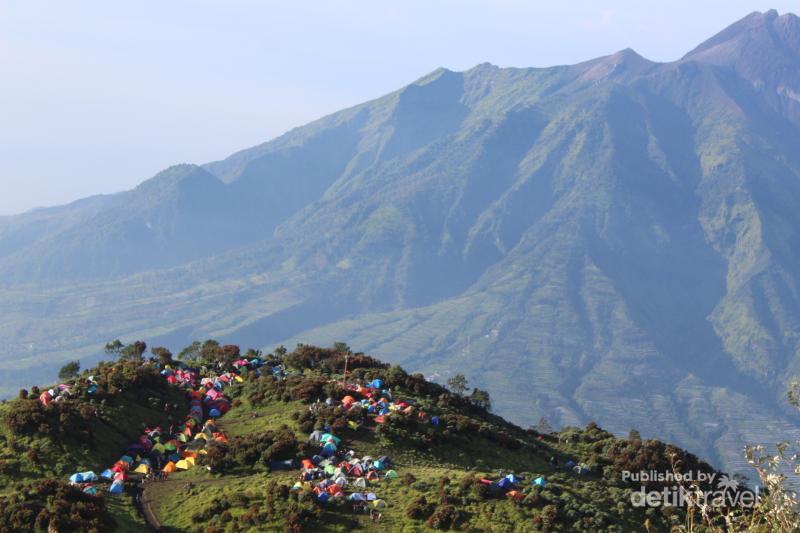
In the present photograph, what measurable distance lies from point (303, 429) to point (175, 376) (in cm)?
2609

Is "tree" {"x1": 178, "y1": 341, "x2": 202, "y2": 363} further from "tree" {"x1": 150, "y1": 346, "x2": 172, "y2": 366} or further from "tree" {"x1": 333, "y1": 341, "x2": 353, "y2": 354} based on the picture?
"tree" {"x1": 333, "y1": 341, "x2": 353, "y2": 354}

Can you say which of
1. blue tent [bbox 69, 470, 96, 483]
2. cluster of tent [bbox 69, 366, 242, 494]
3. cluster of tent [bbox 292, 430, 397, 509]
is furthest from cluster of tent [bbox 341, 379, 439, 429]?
blue tent [bbox 69, 470, 96, 483]

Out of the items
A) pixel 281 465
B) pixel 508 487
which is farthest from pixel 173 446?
pixel 508 487

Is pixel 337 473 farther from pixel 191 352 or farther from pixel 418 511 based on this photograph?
pixel 191 352

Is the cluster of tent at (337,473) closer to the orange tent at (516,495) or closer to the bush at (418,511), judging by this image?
the bush at (418,511)

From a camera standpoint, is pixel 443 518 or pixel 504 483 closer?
pixel 443 518

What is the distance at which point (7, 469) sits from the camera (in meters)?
58.5

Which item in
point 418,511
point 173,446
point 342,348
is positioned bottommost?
point 342,348

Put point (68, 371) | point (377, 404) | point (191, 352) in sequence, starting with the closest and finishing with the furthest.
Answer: point (377, 404) → point (68, 371) → point (191, 352)

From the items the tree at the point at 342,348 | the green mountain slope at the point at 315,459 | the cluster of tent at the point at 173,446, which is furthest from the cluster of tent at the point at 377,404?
the tree at the point at 342,348

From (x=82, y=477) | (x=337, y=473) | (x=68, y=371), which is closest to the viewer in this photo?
(x=82, y=477)

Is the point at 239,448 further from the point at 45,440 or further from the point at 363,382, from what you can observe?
the point at 363,382

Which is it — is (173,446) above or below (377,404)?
above

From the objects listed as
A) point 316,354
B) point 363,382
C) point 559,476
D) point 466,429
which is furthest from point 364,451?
point 316,354
